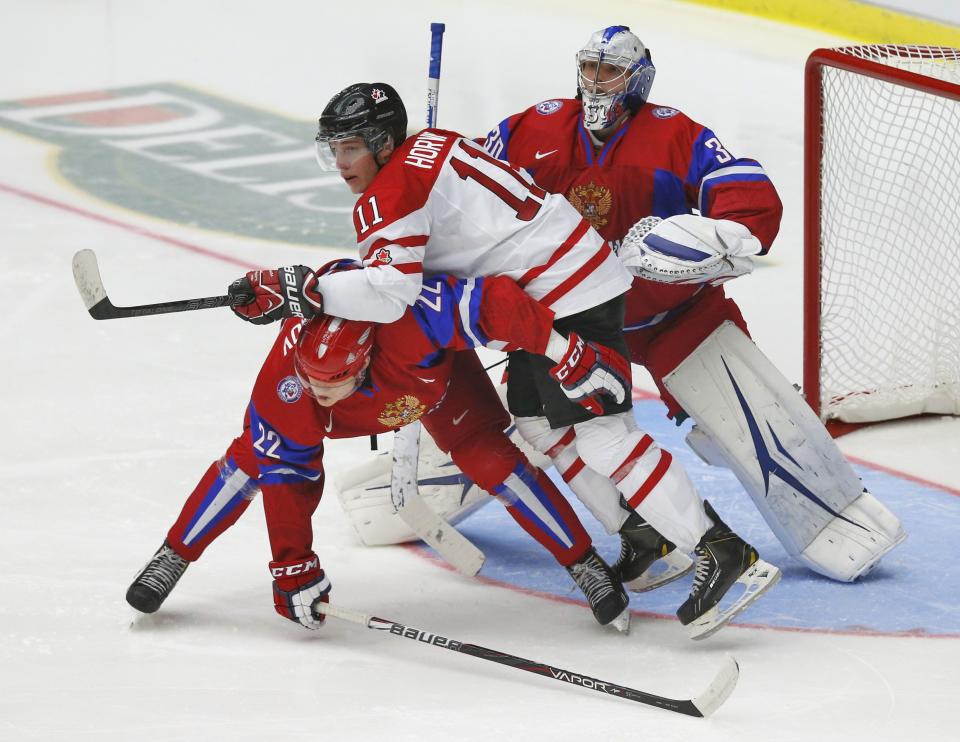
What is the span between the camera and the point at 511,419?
138 inches

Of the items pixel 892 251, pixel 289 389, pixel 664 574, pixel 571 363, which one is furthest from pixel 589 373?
pixel 892 251

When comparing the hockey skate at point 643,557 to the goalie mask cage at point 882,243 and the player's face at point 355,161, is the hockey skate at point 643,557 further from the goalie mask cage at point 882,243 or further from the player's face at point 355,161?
the goalie mask cage at point 882,243

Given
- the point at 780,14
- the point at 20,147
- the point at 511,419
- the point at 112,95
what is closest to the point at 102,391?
the point at 511,419

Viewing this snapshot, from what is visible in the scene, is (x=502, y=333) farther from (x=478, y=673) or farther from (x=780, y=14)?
(x=780, y=14)

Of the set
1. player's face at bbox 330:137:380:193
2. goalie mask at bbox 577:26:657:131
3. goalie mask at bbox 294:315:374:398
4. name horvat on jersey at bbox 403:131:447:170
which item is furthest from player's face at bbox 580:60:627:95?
goalie mask at bbox 294:315:374:398

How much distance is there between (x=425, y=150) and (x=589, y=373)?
1.72ft

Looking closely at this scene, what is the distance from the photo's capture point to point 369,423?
3.25 meters

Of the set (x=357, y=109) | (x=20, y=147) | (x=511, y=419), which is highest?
(x=357, y=109)

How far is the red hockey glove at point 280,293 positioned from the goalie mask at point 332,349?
4cm

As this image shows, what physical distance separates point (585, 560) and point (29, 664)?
3.65 feet

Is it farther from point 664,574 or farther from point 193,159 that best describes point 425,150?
point 193,159

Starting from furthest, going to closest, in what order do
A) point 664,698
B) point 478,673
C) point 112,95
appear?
point 112,95 → point 478,673 → point 664,698

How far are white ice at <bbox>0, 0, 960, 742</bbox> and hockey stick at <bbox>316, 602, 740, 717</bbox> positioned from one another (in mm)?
30

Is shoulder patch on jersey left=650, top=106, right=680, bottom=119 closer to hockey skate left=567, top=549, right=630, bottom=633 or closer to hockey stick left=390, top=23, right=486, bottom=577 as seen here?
hockey stick left=390, top=23, right=486, bottom=577
